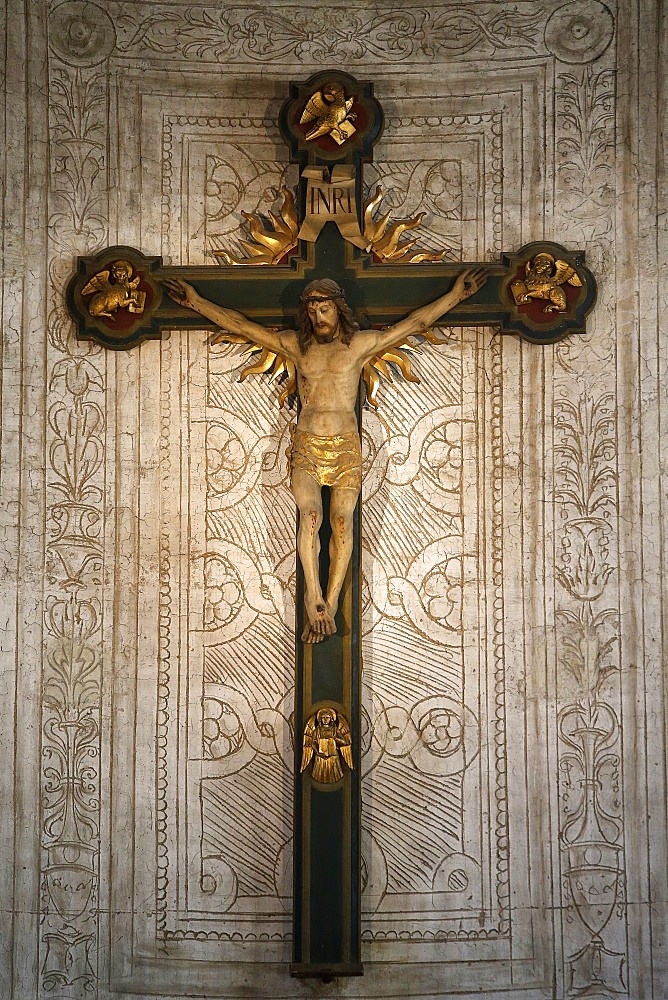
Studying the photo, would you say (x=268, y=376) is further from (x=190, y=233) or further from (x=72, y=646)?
(x=72, y=646)

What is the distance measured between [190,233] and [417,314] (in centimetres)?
108

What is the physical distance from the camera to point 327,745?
15.6ft

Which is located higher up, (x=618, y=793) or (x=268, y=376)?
(x=268, y=376)

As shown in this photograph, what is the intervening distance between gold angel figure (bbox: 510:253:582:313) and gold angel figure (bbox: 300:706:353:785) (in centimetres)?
189

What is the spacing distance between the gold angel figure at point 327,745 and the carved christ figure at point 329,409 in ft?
1.07

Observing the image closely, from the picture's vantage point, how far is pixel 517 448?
Result: 5047 millimetres

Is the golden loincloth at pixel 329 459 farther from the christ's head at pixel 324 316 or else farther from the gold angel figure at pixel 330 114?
the gold angel figure at pixel 330 114

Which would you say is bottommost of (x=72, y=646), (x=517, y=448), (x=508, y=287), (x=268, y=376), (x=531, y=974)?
(x=531, y=974)

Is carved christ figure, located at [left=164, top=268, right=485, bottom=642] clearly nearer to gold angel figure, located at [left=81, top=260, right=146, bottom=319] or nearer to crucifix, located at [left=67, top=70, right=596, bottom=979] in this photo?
crucifix, located at [left=67, top=70, right=596, bottom=979]

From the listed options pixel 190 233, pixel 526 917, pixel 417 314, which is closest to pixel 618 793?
pixel 526 917

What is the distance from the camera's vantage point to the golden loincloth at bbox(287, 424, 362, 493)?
15.7 ft

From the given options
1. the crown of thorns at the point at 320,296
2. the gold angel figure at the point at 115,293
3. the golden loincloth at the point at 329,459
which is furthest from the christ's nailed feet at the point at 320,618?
the gold angel figure at the point at 115,293

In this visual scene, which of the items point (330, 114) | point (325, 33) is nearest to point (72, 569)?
point (330, 114)

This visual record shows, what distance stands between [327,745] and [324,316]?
1718 mm
